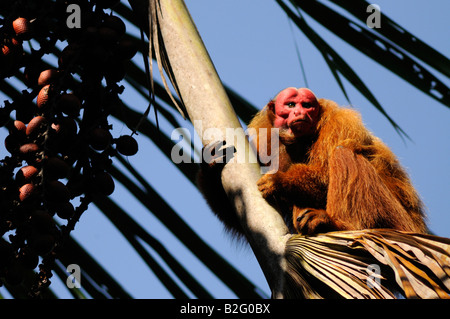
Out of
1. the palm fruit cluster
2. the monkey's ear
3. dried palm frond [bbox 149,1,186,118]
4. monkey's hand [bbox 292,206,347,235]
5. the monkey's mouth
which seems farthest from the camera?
the monkey's ear

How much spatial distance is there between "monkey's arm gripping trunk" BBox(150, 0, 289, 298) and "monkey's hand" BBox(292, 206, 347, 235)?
0.89m

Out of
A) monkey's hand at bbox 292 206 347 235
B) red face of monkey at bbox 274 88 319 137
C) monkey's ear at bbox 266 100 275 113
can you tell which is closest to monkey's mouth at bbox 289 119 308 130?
red face of monkey at bbox 274 88 319 137

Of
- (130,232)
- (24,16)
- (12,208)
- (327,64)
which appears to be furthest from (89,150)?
(327,64)

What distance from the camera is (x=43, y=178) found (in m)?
1.68

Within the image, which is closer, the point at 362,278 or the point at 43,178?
the point at 43,178

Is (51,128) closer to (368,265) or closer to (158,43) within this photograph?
(158,43)

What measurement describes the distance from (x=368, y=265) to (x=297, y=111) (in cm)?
210

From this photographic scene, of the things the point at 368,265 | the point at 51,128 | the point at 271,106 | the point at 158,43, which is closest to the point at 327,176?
the point at 271,106

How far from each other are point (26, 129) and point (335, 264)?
1058mm

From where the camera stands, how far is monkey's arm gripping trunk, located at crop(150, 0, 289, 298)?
2.03 metres

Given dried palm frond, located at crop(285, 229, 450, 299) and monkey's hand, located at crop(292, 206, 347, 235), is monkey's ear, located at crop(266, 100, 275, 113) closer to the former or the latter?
monkey's hand, located at crop(292, 206, 347, 235)

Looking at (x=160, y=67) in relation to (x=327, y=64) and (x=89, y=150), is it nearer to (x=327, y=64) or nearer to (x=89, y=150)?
(x=89, y=150)

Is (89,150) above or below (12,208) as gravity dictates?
above

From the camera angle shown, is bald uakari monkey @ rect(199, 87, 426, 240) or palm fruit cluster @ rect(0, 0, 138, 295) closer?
palm fruit cluster @ rect(0, 0, 138, 295)
